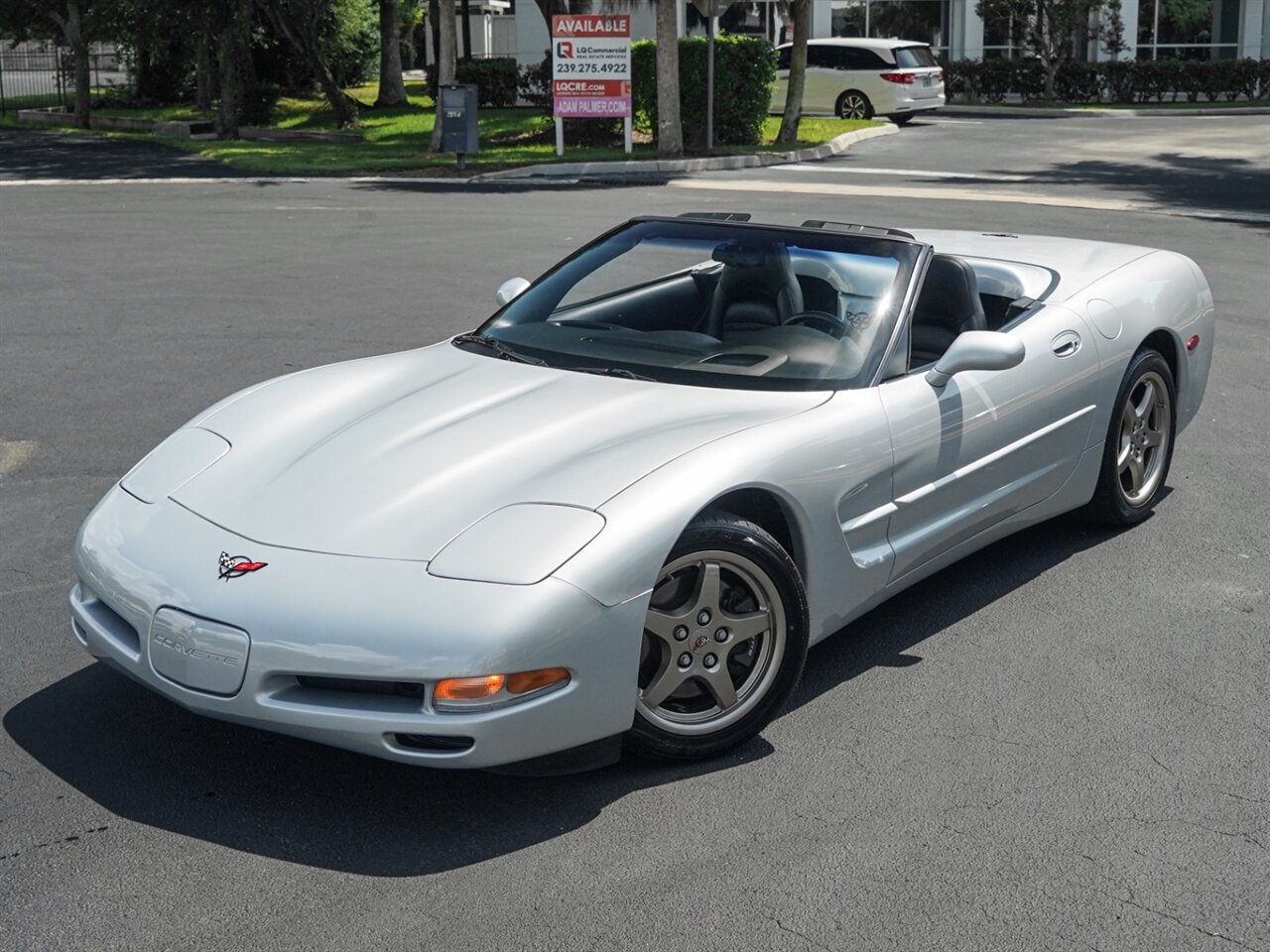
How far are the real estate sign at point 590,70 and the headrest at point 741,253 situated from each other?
829 inches

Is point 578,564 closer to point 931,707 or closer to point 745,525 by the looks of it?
point 745,525

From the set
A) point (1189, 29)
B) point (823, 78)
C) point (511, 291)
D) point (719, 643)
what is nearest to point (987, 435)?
point (719, 643)

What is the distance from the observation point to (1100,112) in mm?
35000

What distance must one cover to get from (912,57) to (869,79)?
1.15 m

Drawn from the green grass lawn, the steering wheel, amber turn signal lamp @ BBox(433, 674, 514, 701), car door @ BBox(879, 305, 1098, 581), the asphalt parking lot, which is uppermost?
the green grass lawn

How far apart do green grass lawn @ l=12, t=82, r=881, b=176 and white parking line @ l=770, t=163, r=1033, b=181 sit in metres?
1.75

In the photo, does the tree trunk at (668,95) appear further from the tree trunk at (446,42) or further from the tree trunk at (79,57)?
the tree trunk at (79,57)

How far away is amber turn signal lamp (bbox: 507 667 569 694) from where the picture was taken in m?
3.59

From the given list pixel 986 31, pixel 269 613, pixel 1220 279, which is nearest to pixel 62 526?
pixel 269 613

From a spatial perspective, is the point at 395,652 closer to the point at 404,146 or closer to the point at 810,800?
the point at 810,800

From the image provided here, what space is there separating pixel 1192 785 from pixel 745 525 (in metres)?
1.35

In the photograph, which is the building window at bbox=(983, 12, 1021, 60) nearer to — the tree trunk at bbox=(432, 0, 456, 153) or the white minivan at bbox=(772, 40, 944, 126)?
the white minivan at bbox=(772, 40, 944, 126)

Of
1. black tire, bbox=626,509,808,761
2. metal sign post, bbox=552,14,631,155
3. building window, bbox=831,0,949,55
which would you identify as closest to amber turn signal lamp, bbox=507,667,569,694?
black tire, bbox=626,509,808,761

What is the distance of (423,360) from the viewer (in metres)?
5.19
